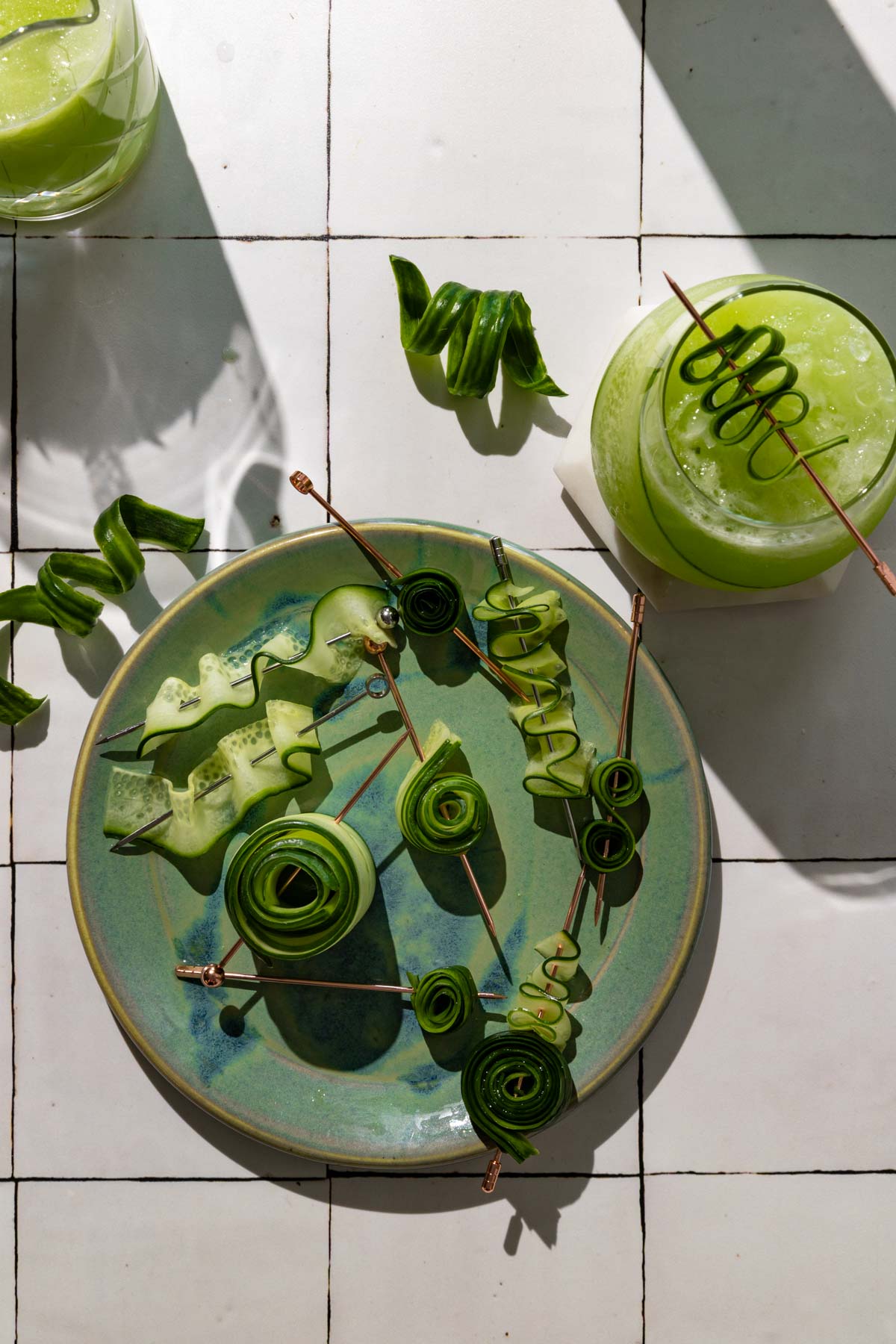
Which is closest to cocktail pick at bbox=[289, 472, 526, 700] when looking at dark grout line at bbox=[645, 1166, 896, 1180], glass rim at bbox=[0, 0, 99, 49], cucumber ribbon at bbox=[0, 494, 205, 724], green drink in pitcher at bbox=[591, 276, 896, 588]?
cucumber ribbon at bbox=[0, 494, 205, 724]

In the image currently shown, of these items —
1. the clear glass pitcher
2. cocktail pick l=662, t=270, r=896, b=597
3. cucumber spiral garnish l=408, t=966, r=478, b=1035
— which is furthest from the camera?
cucumber spiral garnish l=408, t=966, r=478, b=1035

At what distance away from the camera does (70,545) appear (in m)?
0.91

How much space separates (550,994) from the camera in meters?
0.84

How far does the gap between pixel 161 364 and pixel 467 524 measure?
0.32 m

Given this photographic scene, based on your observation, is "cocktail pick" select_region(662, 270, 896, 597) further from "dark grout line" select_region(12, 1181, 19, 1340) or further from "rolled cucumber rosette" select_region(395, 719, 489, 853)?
"dark grout line" select_region(12, 1181, 19, 1340)

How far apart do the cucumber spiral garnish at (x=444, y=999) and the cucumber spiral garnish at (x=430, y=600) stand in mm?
289

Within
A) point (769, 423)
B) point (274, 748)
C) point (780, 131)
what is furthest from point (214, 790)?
A: point (780, 131)

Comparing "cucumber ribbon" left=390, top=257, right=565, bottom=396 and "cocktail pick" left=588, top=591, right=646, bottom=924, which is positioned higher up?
"cucumber ribbon" left=390, top=257, right=565, bottom=396

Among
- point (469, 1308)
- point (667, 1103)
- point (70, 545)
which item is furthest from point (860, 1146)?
point (70, 545)

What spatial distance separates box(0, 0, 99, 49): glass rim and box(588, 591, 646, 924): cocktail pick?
0.59 m

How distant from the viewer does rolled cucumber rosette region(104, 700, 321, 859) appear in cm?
83

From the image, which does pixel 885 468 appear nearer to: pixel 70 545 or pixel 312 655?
pixel 312 655

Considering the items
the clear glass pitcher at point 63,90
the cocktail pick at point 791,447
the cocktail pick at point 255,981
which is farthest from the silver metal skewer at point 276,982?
the clear glass pitcher at point 63,90

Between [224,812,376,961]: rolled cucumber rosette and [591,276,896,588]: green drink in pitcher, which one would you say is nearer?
[591,276,896,588]: green drink in pitcher
